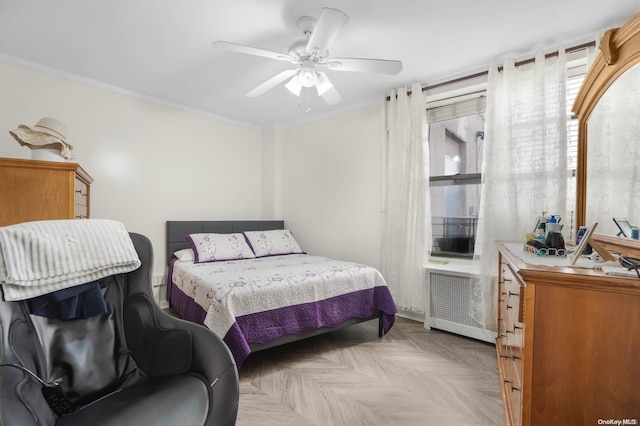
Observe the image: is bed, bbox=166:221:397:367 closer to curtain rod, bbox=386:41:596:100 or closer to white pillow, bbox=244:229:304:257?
white pillow, bbox=244:229:304:257

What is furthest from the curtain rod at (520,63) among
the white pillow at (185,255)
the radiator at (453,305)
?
the white pillow at (185,255)

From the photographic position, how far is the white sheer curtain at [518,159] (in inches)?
94.1

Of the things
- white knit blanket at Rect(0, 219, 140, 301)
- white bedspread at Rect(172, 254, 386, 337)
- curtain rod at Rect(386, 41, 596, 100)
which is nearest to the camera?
white knit blanket at Rect(0, 219, 140, 301)

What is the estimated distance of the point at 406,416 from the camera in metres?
1.78

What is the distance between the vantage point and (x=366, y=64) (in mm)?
2164

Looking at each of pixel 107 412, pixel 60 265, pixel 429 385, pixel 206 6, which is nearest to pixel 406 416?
pixel 429 385

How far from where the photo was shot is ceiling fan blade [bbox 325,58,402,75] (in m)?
2.11

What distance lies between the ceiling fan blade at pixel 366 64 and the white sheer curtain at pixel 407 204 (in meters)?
1.08

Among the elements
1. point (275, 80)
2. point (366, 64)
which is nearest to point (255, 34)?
point (275, 80)

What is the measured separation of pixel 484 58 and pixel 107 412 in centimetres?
332

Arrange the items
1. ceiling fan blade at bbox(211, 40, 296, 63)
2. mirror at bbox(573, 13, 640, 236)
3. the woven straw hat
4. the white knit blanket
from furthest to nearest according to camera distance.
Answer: the woven straw hat < ceiling fan blade at bbox(211, 40, 296, 63) < mirror at bbox(573, 13, 640, 236) < the white knit blanket

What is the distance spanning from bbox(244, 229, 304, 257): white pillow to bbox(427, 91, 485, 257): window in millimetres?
1703

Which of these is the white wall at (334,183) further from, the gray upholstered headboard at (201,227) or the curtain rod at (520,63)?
the curtain rod at (520,63)

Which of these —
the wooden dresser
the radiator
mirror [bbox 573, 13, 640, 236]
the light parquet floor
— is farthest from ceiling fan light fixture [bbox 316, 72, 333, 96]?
the light parquet floor
